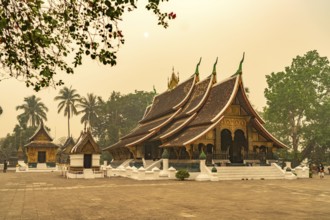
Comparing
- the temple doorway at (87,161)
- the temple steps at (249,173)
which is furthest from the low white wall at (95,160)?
the temple steps at (249,173)

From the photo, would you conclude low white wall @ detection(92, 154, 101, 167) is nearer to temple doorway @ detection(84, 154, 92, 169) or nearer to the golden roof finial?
temple doorway @ detection(84, 154, 92, 169)

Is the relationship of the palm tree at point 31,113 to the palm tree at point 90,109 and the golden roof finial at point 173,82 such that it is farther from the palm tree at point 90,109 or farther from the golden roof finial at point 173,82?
the golden roof finial at point 173,82

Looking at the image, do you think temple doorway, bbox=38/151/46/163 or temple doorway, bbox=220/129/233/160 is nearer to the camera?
temple doorway, bbox=220/129/233/160

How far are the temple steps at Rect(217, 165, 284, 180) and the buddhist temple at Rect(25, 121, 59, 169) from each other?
36.5 metres

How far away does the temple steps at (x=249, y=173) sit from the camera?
22984 mm

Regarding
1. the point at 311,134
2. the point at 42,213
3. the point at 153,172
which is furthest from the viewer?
the point at 311,134

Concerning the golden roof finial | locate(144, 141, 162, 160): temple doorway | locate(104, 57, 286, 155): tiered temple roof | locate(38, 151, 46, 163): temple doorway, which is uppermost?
the golden roof finial

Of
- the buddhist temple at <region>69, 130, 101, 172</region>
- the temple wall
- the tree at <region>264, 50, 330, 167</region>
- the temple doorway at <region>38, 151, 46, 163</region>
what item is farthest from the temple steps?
the temple doorway at <region>38, 151, 46, 163</region>

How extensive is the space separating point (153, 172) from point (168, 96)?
16.0 m

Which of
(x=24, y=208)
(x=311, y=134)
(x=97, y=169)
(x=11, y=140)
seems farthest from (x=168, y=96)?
(x=11, y=140)

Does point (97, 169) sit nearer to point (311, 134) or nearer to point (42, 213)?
point (42, 213)

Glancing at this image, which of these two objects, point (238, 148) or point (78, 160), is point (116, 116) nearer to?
point (78, 160)

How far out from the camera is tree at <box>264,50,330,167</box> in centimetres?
4319

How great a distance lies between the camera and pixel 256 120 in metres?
27.0
